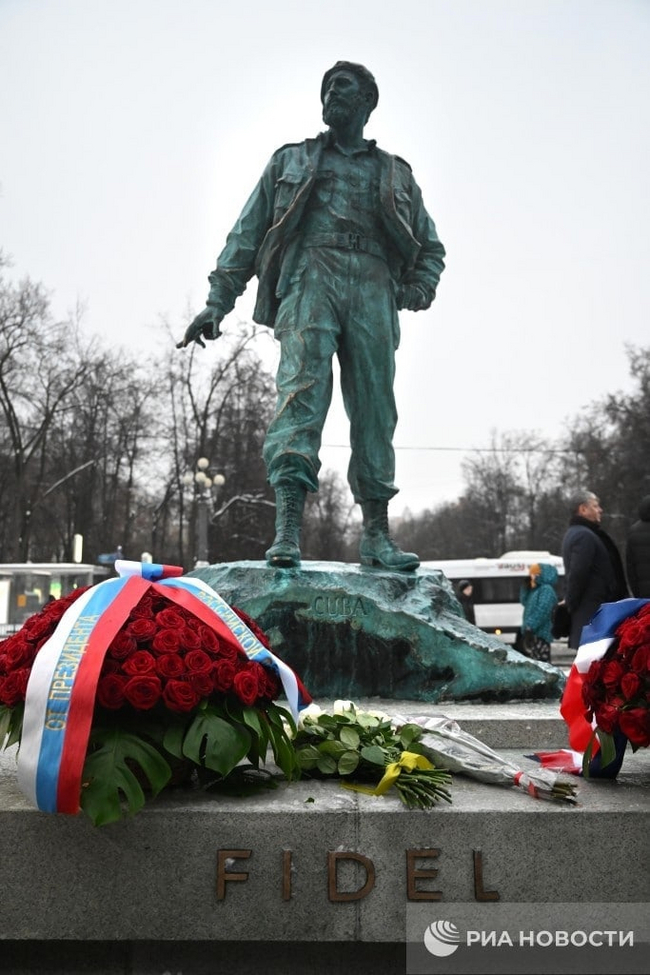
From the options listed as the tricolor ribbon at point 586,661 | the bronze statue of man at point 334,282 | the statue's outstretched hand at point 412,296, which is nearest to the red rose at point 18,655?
the tricolor ribbon at point 586,661

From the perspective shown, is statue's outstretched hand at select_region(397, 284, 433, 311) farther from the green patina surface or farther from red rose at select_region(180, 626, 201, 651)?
red rose at select_region(180, 626, 201, 651)

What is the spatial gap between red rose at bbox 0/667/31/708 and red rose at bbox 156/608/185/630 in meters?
0.38

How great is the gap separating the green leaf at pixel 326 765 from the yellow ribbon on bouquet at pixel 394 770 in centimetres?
8

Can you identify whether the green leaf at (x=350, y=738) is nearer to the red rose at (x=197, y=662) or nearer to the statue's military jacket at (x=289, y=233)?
the red rose at (x=197, y=662)

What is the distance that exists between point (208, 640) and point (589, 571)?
3.45 meters

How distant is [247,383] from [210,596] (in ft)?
70.8

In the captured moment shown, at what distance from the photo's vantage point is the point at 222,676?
234 cm

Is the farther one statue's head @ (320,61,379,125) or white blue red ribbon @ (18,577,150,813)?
statue's head @ (320,61,379,125)

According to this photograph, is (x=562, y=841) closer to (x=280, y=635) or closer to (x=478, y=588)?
(x=280, y=635)

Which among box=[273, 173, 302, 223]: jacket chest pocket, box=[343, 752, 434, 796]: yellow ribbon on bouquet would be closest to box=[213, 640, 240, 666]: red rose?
box=[343, 752, 434, 796]: yellow ribbon on bouquet

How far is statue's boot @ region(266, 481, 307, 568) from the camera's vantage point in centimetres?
446

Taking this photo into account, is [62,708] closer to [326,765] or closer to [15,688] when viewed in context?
[15,688]

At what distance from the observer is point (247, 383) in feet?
78.4

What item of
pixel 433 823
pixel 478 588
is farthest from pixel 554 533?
pixel 433 823
